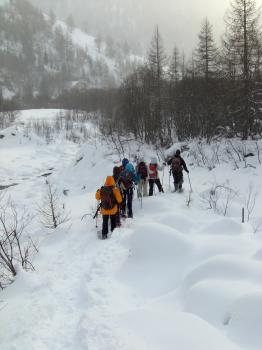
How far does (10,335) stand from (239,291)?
10.1 ft

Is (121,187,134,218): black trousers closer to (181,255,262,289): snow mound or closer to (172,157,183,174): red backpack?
(172,157,183,174): red backpack

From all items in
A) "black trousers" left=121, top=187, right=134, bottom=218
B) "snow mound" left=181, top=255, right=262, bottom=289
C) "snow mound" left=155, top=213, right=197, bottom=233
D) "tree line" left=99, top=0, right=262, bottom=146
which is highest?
"tree line" left=99, top=0, right=262, bottom=146

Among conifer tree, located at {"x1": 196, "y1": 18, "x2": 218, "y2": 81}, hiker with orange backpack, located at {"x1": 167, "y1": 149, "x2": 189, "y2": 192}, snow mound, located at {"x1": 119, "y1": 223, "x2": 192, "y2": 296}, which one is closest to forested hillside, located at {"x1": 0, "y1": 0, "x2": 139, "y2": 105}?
conifer tree, located at {"x1": 196, "y1": 18, "x2": 218, "y2": 81}

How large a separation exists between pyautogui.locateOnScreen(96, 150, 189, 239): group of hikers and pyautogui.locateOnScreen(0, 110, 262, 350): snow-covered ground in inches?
16.6

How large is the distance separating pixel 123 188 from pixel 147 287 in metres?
4.43

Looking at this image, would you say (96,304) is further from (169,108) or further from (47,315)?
(169,108)

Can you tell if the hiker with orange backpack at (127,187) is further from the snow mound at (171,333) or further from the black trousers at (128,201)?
the snow mound at (171,333)

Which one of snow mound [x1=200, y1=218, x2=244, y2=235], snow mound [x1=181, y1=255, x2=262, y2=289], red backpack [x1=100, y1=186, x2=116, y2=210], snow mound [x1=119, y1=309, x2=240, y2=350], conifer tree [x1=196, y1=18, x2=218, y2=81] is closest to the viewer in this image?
snow mound [x1=119, y1=309, x2=240, y2=350]

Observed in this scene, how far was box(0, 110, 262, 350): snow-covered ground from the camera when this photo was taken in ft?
14.0

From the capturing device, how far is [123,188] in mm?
10156

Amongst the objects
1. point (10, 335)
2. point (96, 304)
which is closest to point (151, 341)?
point (96, 304)

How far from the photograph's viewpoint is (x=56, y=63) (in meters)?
111

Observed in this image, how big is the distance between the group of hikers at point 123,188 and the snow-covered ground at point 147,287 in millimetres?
423

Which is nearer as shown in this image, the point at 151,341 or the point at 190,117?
the point at 151,341
